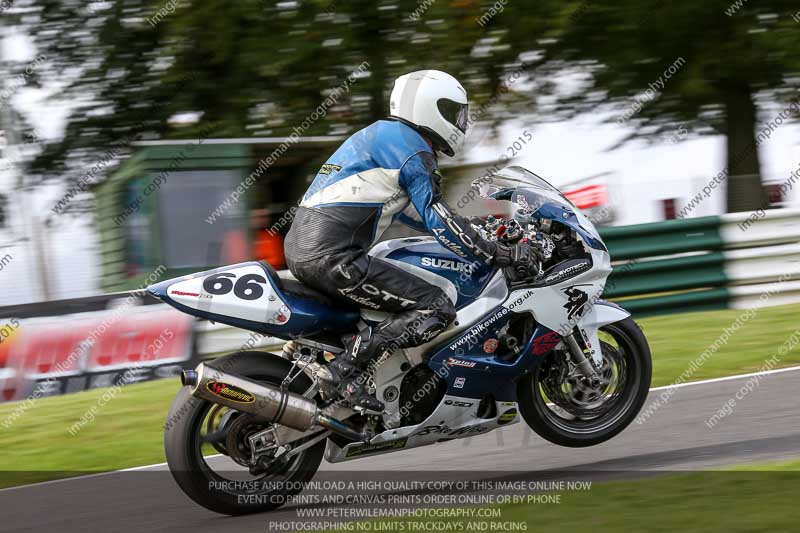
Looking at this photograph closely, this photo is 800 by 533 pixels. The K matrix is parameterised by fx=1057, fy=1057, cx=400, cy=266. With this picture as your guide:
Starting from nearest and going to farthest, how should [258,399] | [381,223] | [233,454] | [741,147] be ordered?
[258,399], [233,454], [381,223], [741,147]

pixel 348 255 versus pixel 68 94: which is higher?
pixel 348 255

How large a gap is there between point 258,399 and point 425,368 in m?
0.95

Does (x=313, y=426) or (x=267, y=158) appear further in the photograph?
(x=267, y=158)

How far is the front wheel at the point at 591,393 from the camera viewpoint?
571 cm

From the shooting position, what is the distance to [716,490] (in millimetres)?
4738

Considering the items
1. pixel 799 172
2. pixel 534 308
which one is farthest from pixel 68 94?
pixel 534 308

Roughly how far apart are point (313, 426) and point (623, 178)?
10745 millimetres

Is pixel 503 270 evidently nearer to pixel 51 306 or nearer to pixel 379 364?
pixel 379 364

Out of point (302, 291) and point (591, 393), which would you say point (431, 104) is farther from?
point (591, 393)

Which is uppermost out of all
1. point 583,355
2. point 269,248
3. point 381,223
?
point 381,223

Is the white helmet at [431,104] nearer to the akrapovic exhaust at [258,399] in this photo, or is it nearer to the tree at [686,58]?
the akrapovic exhaust at [258,399]

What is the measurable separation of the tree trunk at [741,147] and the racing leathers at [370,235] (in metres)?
9.43

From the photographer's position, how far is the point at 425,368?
18.0 feet

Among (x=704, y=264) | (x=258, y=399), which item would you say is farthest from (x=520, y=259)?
(x=704, y=264)
